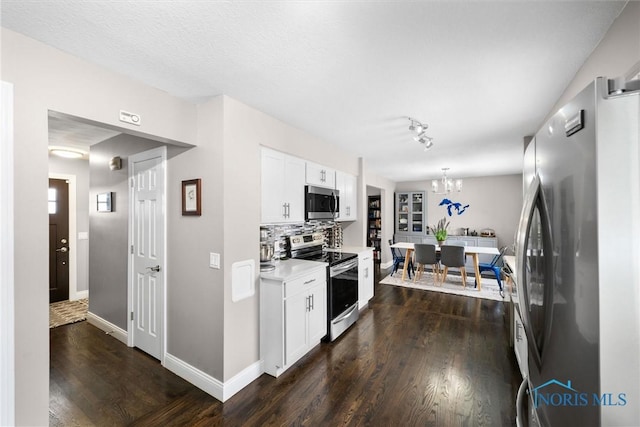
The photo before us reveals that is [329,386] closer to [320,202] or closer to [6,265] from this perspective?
[320,202]

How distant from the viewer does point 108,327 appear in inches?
127

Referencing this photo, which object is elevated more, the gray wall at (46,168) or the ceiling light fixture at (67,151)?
the ceiling light fixture at (67,151)

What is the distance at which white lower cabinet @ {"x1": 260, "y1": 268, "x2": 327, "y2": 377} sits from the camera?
2352 millimetres

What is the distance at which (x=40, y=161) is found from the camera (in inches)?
59.1

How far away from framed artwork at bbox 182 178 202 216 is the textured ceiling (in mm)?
736

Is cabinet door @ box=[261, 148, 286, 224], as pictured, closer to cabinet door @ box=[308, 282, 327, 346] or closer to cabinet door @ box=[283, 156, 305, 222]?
cabinet door @ box=[283, 156, 305, 222]

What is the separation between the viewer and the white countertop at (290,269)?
7.97ft

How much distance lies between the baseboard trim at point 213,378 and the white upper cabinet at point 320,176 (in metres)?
2.15

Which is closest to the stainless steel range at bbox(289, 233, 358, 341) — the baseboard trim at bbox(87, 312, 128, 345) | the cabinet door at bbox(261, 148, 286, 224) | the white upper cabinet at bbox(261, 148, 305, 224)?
the white upper cabinet at bbox(261, 148, 305, 224)

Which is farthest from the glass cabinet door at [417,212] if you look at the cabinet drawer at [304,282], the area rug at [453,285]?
the cabinet drawer at [304,282]

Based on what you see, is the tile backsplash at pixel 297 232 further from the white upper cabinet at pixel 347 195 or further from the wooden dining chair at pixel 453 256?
the wooden dining chair at pixel 453 256

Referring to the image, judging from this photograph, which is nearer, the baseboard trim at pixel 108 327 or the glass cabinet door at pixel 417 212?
the baseboard trim at pixel 108 327

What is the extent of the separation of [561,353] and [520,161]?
17.3 ft

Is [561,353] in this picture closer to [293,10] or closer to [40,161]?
[293,10]
